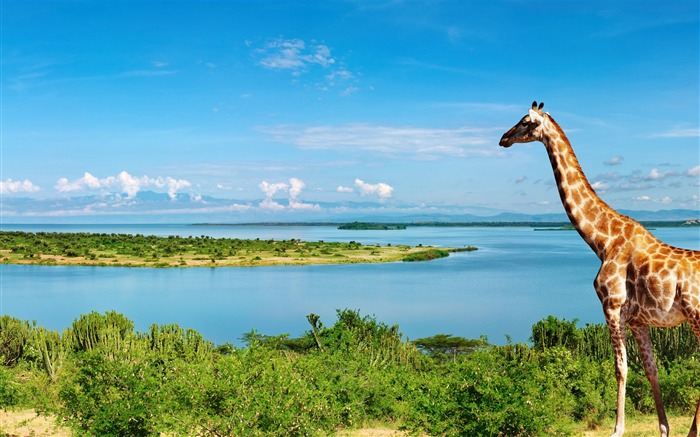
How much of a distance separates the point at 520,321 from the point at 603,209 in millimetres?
35313

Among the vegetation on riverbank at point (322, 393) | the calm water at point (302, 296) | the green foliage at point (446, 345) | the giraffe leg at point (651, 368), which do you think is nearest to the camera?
the giraffe leg at point (651, 368)

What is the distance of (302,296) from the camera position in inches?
1987

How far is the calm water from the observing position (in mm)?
40156

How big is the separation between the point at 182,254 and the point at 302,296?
→ 37940 millimetres

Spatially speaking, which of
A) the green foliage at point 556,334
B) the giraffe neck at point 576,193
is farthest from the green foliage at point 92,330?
the giraffe neck at point 576,193

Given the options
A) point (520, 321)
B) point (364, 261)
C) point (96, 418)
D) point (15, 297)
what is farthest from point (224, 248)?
point (96, 418)

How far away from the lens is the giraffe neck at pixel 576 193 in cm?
707

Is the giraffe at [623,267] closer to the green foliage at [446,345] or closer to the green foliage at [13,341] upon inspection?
the green foliage at [446,345]

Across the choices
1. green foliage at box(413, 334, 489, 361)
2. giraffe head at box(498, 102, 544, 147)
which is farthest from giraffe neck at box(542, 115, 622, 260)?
green foliage at box(413, 334, 489, 361)

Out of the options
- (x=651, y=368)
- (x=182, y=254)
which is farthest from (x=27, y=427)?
(x=182, y=254)

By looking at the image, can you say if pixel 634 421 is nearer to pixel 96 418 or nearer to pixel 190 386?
pixel 190 386

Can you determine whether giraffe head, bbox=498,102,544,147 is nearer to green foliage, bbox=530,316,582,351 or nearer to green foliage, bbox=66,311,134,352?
green foliage, bbox=530,316,582,351

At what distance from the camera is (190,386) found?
9.79 meters

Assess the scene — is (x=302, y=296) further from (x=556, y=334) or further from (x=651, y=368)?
(x=651, y=368)
